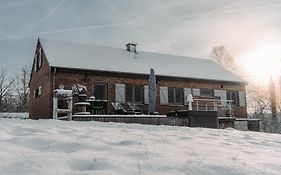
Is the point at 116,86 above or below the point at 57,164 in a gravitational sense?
above

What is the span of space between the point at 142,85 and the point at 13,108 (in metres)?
37.3

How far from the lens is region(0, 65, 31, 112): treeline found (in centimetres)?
4688

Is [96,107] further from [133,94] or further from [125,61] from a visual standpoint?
[125,61]

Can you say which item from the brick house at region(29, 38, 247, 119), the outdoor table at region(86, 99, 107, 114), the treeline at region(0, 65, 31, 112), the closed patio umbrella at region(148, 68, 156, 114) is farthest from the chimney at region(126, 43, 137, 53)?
the treeline at region(0, 65, 31, 112)

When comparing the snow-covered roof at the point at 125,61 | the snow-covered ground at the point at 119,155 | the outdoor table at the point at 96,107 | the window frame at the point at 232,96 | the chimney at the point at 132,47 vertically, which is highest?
the chimney at the point at 132,47

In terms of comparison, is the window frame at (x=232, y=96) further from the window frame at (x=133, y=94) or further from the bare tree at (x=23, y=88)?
the bare tree at (x=23, y=88)

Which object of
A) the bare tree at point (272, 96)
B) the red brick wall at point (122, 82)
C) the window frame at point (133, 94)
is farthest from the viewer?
the bare tree at point (272, 96)

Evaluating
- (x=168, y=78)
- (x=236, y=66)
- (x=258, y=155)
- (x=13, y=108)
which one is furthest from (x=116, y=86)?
(x=13, y=108)

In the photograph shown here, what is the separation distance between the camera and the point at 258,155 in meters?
5.88

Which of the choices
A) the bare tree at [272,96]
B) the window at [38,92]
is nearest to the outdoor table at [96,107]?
the window at [38,92]

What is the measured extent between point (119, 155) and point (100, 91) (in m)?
15.0

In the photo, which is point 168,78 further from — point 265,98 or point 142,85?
point 265,98

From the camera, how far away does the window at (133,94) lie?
2061 centimetres

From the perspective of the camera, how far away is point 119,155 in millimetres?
5000
